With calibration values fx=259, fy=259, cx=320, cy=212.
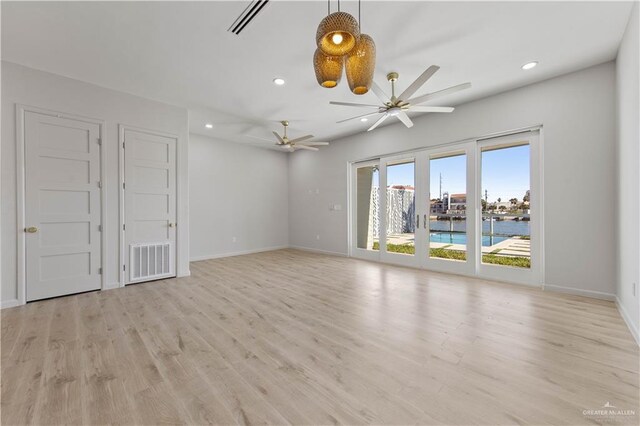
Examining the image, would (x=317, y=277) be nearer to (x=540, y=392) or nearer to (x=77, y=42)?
(x=540, y=392)

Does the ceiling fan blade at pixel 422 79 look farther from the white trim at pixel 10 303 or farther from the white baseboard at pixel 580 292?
the white trim at pixel 10 303

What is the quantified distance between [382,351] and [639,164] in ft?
9.40

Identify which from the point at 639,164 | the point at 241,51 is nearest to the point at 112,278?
the point at 241,51

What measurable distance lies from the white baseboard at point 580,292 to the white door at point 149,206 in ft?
20.4

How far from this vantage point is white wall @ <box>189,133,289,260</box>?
6.52 meters

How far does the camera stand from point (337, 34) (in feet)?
4.99

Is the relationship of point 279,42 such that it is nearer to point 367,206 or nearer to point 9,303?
point 367,206

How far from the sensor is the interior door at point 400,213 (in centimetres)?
548

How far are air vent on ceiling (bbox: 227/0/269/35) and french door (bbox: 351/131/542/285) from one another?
4002 millimetres

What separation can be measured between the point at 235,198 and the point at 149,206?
2810mm

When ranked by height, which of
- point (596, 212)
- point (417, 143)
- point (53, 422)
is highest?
point (417, 143)

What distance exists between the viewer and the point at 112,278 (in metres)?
4.14

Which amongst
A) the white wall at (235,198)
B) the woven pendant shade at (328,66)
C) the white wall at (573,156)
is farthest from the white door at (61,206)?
the white wall at (573,156)

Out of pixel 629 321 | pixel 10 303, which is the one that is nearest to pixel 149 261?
pixel 10 303
